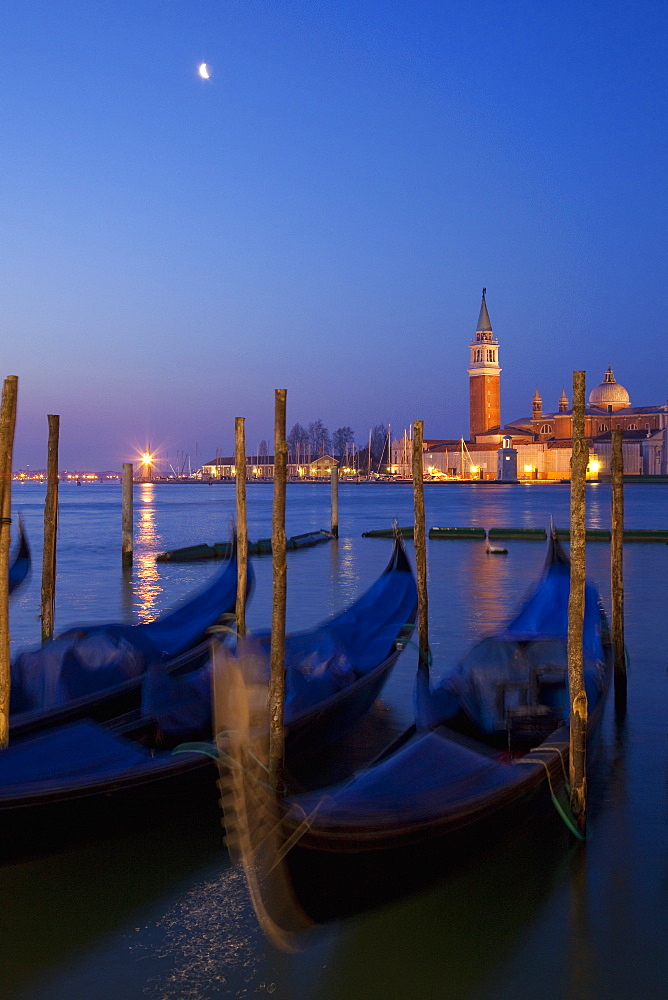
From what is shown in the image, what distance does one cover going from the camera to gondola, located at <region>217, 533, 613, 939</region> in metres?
2.78

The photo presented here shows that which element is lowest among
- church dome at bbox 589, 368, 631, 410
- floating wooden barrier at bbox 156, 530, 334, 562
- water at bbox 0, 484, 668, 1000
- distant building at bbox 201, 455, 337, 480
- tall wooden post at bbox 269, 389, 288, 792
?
water at bbox 0, 484, 668, 1000

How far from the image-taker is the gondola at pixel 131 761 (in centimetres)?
332

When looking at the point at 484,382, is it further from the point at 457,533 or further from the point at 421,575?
the point at 421,575

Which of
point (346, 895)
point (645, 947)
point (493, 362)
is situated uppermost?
point (493, 362)

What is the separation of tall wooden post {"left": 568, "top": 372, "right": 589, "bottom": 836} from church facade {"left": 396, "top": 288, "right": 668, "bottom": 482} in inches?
2733

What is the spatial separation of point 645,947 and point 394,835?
100 centimetres

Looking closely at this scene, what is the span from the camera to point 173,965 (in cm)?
302

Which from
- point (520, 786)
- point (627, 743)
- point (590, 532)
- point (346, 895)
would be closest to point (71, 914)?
point (346, 895)

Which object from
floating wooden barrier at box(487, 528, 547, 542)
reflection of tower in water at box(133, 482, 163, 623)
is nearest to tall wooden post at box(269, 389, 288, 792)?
reflection of tower in water at box(133, 482, 163, 623)

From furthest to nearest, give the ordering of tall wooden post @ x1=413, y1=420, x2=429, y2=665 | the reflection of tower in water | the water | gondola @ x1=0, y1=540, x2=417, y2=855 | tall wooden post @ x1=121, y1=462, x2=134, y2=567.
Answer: tall wooden post @ x1=121, y1=462, x2=134, y2=567, the reflection of tower in water, tall wooden post @ x1=413, y1=420, x2=429, y2=665, gondola @ x1=0, y1=540, x2=417, y2=855, the water

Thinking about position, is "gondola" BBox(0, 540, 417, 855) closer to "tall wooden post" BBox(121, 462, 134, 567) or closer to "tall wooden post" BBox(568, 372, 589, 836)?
"tall wooden post" BBox(568, 372, 589, 836)

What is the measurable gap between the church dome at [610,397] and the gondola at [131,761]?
270 ft

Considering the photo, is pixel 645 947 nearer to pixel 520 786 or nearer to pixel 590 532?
pixel 520 786

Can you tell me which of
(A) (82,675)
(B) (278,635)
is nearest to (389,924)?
(B) (278,635)
